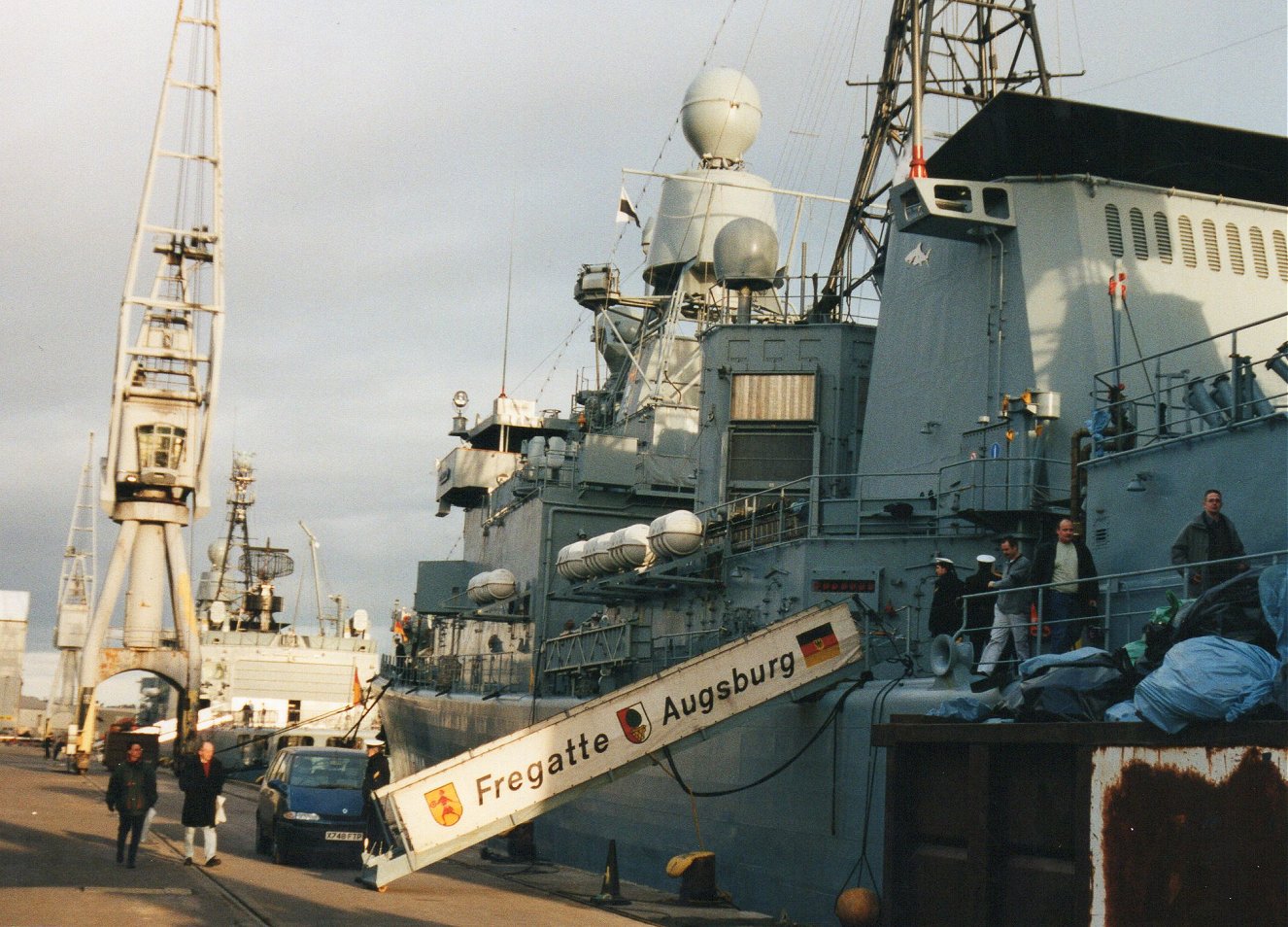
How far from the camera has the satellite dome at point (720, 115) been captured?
30703mm

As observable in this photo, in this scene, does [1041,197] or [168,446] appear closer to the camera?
[1041,197]

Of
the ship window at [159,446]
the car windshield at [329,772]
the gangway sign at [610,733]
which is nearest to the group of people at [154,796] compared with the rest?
the car windshield at [329,772]

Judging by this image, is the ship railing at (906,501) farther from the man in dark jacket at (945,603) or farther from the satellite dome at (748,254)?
the satellite dome at (748,254)

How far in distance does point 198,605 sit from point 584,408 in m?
33.8

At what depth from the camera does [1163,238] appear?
14.8 m

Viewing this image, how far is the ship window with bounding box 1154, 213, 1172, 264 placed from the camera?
14758mm

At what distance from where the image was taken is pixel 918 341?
16.0m

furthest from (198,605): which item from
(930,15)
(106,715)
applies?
(930,15)

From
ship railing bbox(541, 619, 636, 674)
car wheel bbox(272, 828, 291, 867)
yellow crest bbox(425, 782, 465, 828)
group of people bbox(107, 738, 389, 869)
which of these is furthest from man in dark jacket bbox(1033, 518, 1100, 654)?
car wheel bbox(272, 828, 291, 867)

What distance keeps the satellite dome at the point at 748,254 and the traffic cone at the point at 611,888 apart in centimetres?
961

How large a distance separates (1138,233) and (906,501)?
371 cm

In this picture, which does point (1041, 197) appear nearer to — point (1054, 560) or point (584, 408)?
point (1054, 560)

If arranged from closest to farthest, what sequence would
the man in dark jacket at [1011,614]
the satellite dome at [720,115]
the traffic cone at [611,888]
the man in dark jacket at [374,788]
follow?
the man in dark jacket at [1011,614], the traffic cone at [611,888], the man in dark jacket at [374,788], the satellite dome at [720,115]

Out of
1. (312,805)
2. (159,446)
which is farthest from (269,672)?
(312,805)
